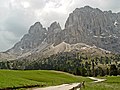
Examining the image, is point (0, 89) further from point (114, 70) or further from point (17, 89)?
point (114, 70)

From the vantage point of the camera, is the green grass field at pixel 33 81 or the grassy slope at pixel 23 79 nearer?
the green grass field at pixel 33 81

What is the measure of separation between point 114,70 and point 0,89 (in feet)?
540

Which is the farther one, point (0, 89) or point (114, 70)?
point (114, 70)

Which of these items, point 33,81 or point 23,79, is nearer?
point 23,79

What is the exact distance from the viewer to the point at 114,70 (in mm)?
197375

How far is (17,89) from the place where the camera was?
45688 millimetres

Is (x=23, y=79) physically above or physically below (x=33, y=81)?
above

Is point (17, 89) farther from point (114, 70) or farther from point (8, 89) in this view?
point (114, 70)

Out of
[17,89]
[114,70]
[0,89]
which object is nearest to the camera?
[0,89]

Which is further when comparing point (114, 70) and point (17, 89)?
point (114, 70)

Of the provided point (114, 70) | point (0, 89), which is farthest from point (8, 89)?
point (114, 70)

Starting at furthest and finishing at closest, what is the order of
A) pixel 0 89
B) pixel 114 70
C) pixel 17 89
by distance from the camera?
pixel 114 70, pixel 17 89, pixel 0 89

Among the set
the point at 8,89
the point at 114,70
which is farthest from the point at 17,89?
the point at 114,70

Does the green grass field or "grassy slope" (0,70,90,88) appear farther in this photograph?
"grassy slope" (0,70,90,88)
